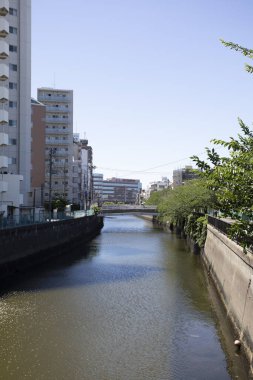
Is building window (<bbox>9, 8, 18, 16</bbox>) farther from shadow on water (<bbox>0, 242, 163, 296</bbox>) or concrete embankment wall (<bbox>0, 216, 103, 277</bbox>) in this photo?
shadow on water (<bbox>0, 242, 163, 296</bbox>)

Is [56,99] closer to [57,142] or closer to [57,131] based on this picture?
[57,131]

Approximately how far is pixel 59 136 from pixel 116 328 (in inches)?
3279

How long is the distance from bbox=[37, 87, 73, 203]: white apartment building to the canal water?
65.4 m

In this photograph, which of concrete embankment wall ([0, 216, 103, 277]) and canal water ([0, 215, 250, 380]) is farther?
concrete embankment wall ([0, 216, 103, 277])

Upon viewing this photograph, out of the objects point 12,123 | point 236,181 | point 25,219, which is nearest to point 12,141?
point 12,123

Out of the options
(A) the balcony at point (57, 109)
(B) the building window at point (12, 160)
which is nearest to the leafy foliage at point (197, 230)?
(B) the building window at point (12, 160)

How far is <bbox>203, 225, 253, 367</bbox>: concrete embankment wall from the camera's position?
54.6ft

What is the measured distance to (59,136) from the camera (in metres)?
99.8

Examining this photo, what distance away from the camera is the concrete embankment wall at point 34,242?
31938 mm

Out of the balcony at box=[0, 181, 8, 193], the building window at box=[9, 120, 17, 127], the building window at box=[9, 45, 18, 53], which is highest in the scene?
the building window at box=[9, 45, 18, 53]

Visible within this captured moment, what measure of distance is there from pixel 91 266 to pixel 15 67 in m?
31.3

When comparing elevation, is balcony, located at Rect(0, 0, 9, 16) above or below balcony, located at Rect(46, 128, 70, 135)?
above

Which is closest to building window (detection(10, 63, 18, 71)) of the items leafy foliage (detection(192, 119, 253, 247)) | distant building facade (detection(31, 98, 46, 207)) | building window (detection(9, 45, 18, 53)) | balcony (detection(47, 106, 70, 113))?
building window (detection(9, 45, 18, 53))

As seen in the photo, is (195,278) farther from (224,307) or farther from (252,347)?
(252,347)
